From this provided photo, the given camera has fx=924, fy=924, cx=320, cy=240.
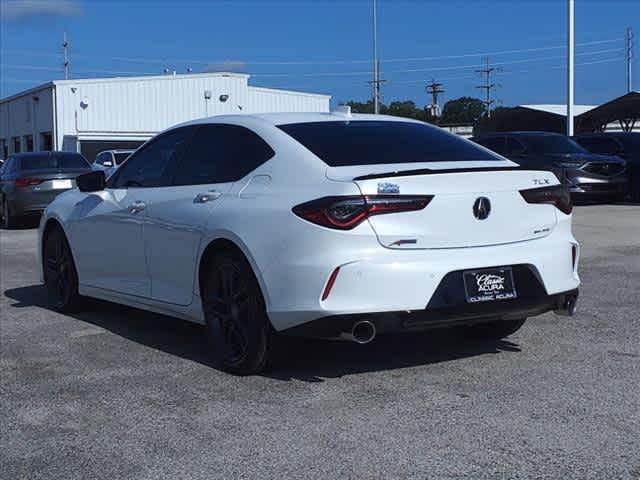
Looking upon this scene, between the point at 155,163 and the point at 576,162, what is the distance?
13.8 m

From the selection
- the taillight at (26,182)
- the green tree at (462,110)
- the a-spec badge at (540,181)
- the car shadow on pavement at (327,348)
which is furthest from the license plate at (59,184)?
the green tree at (462,110)

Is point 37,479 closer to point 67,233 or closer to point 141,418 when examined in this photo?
point 141,418

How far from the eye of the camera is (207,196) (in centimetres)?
562

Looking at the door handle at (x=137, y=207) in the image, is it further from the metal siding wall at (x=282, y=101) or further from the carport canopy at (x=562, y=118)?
the metal siding wall at (x=282, y=101)

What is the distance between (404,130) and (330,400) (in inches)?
76.6

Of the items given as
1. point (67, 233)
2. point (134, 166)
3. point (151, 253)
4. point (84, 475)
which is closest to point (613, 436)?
point (84, 475)

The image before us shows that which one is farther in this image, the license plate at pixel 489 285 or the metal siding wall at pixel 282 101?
the metal siding wall at pixel 282 101

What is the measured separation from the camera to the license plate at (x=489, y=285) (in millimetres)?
4871

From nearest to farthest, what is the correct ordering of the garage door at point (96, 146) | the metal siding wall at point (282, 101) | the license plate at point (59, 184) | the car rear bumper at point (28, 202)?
the car rear bumper at point (28, 202)
the license plate at point (59, 184)
the garage door at point (96, 146)
the metal siding wall at point (282, 101)

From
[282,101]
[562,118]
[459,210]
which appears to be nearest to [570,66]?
[562,118]

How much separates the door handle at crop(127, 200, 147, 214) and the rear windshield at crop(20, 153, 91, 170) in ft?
37.6

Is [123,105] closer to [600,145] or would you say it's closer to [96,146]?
[96,146]

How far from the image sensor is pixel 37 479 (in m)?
3.80

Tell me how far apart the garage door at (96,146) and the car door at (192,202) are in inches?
1536
